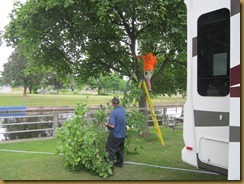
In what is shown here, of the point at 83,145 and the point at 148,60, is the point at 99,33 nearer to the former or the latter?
the point at 148,60

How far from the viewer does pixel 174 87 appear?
42.3 ft

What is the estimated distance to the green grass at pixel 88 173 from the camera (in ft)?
20.2

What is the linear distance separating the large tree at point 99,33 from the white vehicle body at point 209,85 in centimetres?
374

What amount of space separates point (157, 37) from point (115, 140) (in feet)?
12.1

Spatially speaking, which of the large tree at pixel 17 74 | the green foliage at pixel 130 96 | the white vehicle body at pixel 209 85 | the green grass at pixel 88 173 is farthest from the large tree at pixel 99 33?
the large tree at pixel 17 74

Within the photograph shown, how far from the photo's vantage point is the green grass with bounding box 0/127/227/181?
243 inches

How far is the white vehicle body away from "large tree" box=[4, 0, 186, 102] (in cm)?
374

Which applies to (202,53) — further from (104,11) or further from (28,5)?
(28,5)

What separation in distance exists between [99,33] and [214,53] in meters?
6.82

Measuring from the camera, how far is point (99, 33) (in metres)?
10.5

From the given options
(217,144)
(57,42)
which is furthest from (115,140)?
(57,42)

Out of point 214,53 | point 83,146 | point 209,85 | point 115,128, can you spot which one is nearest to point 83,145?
point 83,146

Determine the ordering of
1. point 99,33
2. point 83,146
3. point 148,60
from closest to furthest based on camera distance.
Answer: point 83,146
point 148,60
point 99,33

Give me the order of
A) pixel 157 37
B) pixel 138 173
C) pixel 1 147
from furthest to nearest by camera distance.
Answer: pixel 1 147 < pixel 157 37 < pixel 138 173
